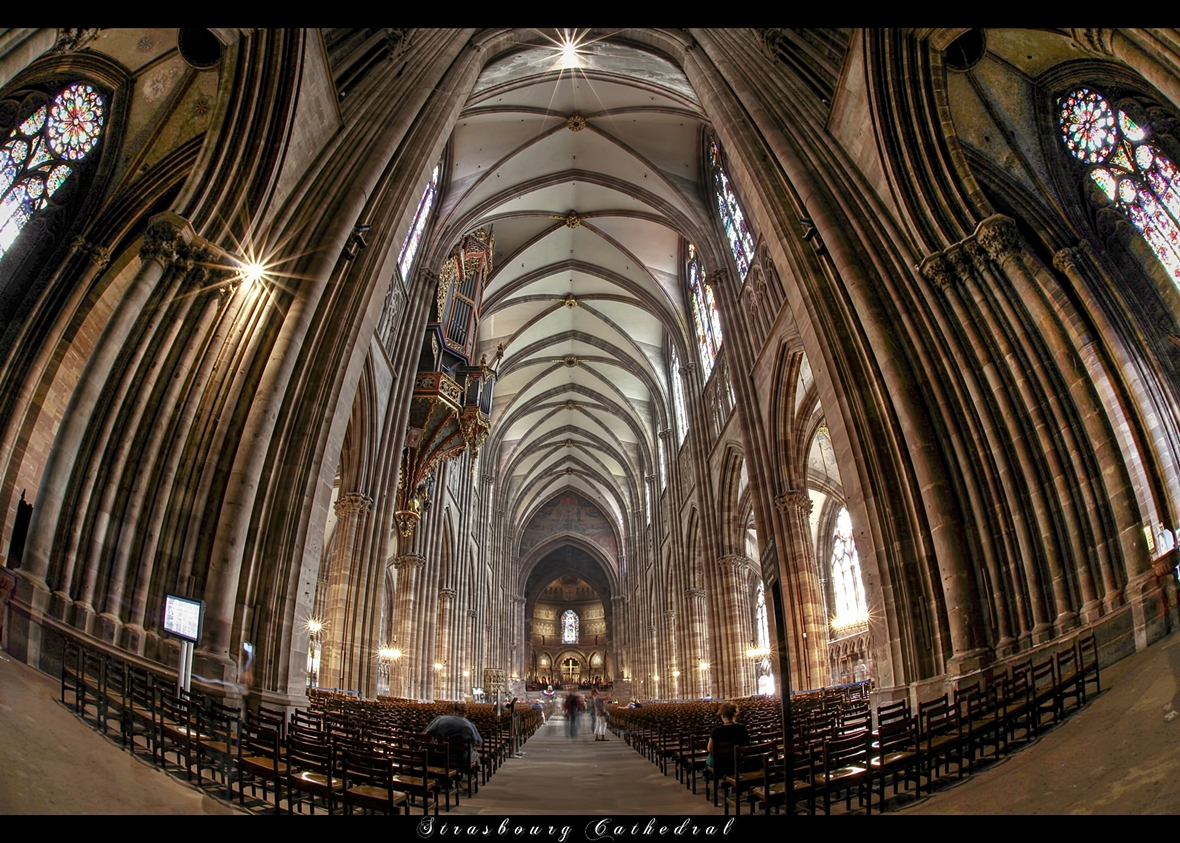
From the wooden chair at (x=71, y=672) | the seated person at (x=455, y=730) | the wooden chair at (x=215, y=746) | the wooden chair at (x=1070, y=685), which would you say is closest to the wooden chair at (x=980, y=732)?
the wooden chair at (x=1070, y=685)

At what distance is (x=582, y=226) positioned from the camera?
25.2 meters

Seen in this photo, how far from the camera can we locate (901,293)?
951 cm

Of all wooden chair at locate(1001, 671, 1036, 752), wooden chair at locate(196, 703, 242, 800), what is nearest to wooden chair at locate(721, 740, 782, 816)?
wooden chair at locate(1001, 671, 1036, 752)

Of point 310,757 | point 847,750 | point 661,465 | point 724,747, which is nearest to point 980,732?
point 847,750

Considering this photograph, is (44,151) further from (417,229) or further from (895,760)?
(895,760)

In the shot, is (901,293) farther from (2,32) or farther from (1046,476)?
(2,32)

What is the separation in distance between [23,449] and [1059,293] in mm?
11669

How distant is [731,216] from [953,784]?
55.5 feet

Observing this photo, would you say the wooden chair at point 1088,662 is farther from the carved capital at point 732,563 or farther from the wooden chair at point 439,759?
the carved capital at point 732,563

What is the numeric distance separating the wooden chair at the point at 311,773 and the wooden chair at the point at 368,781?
0.31 ft

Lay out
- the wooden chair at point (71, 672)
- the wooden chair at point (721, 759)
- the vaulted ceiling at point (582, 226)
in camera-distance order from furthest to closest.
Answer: the vaulted ceiling at point (582, 226), the wooden chair at point (721, 759), the wooden chair at point (71, 672)

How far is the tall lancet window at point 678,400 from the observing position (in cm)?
2812

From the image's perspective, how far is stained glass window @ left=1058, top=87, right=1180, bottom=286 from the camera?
829cm
